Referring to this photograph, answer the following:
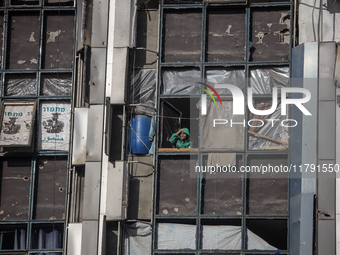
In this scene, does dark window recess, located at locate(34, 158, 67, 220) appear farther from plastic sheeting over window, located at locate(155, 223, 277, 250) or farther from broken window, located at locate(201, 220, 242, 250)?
broken window, located at locate(201, 220, 242, 250)

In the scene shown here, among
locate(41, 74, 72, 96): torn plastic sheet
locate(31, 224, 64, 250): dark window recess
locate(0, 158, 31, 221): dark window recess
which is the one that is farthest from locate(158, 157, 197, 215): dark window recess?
locate(0, 158, 31, 221): dark window recess

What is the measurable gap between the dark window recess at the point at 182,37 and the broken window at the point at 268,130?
2.43 meters

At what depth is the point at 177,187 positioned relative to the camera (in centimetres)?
2145

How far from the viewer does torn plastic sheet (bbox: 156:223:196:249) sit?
21.1 meters

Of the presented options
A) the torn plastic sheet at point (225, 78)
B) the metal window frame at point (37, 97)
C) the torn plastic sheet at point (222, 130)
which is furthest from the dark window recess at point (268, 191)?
the metal window frame at point (37, 97)

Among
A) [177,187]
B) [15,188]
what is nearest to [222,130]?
[177,187]

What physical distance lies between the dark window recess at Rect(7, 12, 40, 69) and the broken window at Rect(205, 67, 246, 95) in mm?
4988

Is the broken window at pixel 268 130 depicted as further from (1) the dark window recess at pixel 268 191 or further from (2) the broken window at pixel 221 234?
(2) the broken window at pixel 221 234

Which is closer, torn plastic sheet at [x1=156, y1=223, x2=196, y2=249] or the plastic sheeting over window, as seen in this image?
the plastic sheeting over window

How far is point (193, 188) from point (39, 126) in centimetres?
468

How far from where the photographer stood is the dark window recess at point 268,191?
21.0 meters

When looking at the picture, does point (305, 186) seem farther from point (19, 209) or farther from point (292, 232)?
point (19, 209)

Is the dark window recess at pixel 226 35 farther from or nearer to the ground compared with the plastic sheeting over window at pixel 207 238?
farther from the ground

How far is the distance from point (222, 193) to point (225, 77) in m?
3.21
